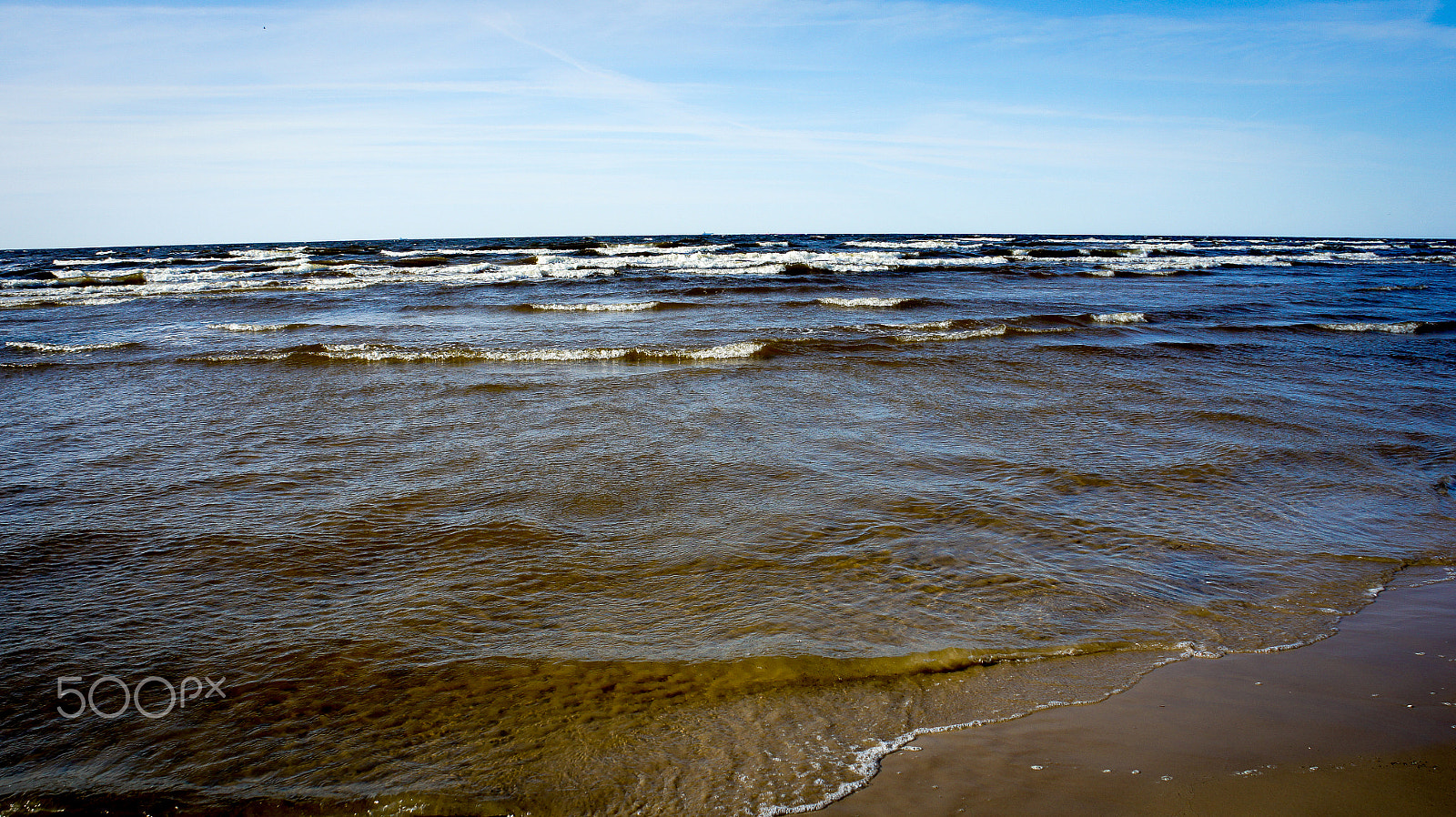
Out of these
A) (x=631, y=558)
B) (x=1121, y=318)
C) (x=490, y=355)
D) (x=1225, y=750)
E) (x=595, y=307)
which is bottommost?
(x=1225, y=750)

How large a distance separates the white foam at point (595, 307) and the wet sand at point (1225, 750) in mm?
16776

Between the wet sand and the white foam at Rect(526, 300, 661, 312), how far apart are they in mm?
16776

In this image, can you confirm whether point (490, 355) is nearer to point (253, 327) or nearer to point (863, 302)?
point (253, 327)

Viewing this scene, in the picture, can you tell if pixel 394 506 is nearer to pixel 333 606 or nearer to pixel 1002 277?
pixel 333 606

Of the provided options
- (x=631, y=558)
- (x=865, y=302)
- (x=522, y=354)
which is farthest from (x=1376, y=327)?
(x=631, y=558)

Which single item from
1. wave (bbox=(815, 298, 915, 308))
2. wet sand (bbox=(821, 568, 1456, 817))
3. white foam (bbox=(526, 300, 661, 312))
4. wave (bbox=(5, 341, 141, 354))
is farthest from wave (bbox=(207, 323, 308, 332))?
wet sand (bbox=(821, 568, 1456, 817))

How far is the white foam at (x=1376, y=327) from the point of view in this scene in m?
16.2

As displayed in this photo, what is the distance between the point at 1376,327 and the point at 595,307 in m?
18.2

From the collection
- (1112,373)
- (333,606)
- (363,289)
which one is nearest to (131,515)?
(333,606)

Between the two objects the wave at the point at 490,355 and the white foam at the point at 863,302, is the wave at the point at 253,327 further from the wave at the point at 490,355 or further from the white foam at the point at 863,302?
the white foam at the point at 863,302

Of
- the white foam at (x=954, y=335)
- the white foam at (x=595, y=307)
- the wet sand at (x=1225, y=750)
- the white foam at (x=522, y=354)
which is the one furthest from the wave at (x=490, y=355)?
the wet sand at (x=1225, y=750)

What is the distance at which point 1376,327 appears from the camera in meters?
16.3

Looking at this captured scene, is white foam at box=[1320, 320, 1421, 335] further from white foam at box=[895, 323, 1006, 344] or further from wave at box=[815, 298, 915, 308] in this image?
wave at box=[815, 298, 915, 308]

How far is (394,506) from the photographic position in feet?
17.7
